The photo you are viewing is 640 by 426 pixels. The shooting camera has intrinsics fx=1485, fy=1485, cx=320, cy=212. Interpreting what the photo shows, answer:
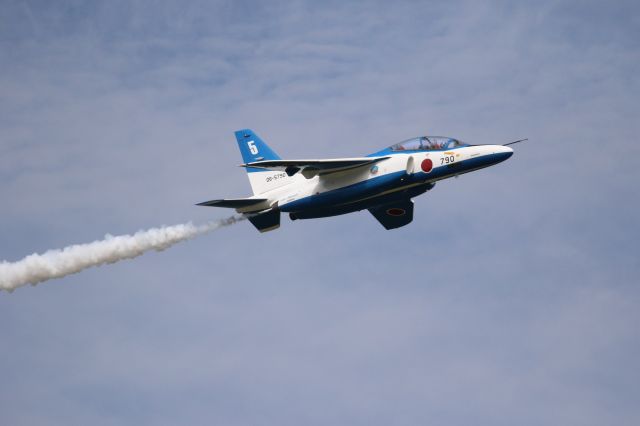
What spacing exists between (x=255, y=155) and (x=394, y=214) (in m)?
6.84

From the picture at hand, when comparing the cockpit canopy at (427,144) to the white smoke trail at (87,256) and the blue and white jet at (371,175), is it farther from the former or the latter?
the white smoke trail at (87,256)

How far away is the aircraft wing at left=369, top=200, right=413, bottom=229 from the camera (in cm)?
6712

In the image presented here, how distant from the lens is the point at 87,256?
220 feet

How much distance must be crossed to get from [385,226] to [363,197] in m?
5.76

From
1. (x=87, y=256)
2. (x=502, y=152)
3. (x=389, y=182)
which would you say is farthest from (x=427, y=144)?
(x=87, y=256)

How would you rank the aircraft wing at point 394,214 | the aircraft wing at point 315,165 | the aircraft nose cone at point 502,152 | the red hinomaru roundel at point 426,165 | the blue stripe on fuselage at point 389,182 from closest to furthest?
the aircraft wing at point 315,165
the blue stripe on fuselage at point 389,182
the red hinomaru roundel at point 426,165
the aircraft nose cone at point 502,152
the aircraft wing at point 394,214

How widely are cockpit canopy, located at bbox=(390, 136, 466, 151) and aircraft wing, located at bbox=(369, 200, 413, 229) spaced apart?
15.5ft

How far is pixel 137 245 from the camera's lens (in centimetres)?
6688

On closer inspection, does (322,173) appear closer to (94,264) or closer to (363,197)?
(363,197)

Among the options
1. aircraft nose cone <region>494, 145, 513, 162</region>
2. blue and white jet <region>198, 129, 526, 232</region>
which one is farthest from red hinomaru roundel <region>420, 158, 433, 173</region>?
aircraft nose cone <region>494, 145, 513, 162</region>

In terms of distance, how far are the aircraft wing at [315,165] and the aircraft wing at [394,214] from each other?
501 centimetres

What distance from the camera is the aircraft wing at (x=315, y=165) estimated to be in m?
61.6

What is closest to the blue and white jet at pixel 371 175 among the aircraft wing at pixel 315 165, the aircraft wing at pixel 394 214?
the aircraft wing at pixel 315 165

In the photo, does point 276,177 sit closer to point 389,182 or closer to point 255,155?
point 255,155
